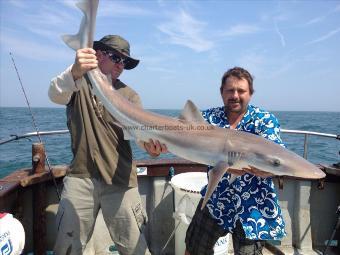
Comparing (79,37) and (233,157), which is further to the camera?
(79,37)

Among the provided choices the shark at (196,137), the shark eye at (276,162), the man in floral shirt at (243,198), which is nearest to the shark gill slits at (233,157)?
the shark at (196,137)

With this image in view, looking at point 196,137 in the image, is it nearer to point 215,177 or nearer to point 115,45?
point 215,177

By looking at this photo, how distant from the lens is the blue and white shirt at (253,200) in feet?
11.2

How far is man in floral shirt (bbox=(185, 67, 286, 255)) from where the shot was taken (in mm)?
3421

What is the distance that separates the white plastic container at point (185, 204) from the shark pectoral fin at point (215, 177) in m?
1.66

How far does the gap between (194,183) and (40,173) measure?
236cm

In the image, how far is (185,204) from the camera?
4883 millimetres

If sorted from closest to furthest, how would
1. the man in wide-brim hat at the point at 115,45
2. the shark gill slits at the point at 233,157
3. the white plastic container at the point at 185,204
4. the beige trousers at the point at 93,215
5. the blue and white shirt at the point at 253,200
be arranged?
the shark gill slits at the point at 233,157 < the blue and white shirt at the point at 253,200 < the beige trousers at the point at 93,215 < the man in wide-brim hat at the point at 115,45 < the white plastic container at the point at 185,204

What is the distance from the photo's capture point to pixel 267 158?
10.3 ft

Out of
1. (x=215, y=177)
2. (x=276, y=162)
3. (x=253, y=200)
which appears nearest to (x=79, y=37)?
(x=215, y=177)

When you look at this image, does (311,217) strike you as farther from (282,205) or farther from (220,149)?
(220,149)

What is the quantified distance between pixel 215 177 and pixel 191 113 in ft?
2.39

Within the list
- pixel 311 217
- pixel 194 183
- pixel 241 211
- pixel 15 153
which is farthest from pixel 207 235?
pixel 15 153

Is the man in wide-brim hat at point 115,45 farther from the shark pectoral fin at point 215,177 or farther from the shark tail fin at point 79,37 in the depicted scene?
the shark pectoral fin at point 215,177
